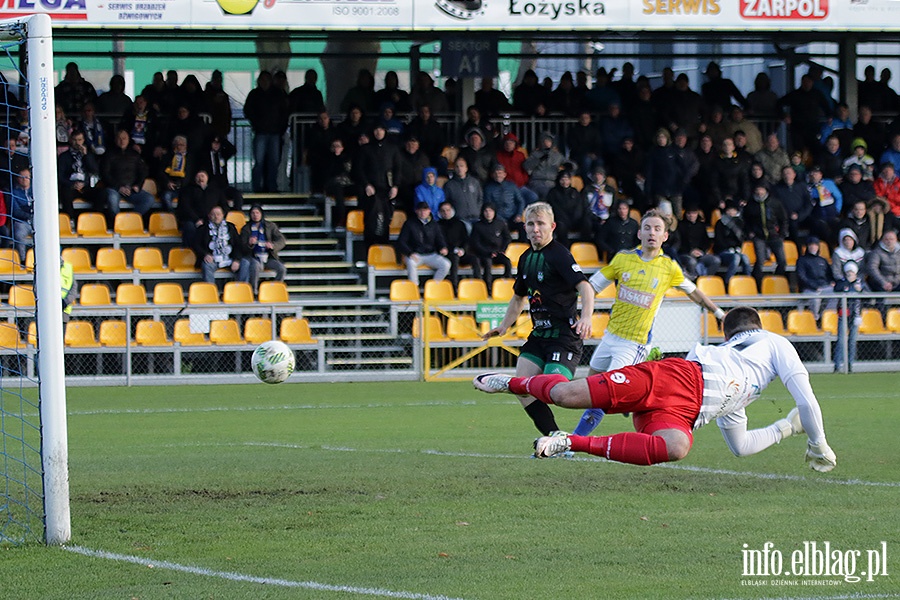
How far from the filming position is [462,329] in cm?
1988

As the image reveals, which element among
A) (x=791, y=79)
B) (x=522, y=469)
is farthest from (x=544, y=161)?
(x=522, y=469)

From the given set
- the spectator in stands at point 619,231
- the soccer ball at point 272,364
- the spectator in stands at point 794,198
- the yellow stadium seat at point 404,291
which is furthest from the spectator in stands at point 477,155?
the soccer ball at point 272,364

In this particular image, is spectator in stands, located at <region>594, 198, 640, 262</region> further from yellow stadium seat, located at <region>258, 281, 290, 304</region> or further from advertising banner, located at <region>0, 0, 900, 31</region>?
yellow stadium seat, located at <region>258, 281, 290, 304</region>

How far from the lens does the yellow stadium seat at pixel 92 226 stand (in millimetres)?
21250

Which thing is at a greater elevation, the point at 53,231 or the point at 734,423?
the point at 53,231

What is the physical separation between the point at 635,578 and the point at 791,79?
2269cm

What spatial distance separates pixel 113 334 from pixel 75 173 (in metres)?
4.08

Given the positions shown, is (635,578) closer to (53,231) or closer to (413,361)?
(53,231)

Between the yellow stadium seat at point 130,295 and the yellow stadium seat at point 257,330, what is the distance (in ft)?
5.97

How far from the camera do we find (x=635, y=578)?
640 centimetres

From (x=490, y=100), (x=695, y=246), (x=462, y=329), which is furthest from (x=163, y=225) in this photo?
(x=695, y=246)

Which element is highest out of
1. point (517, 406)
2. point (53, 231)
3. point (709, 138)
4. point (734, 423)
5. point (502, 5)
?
point (502, 5)

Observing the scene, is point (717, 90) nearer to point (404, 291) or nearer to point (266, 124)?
point (404, 291)

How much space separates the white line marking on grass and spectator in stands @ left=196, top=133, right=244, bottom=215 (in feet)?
48.6
